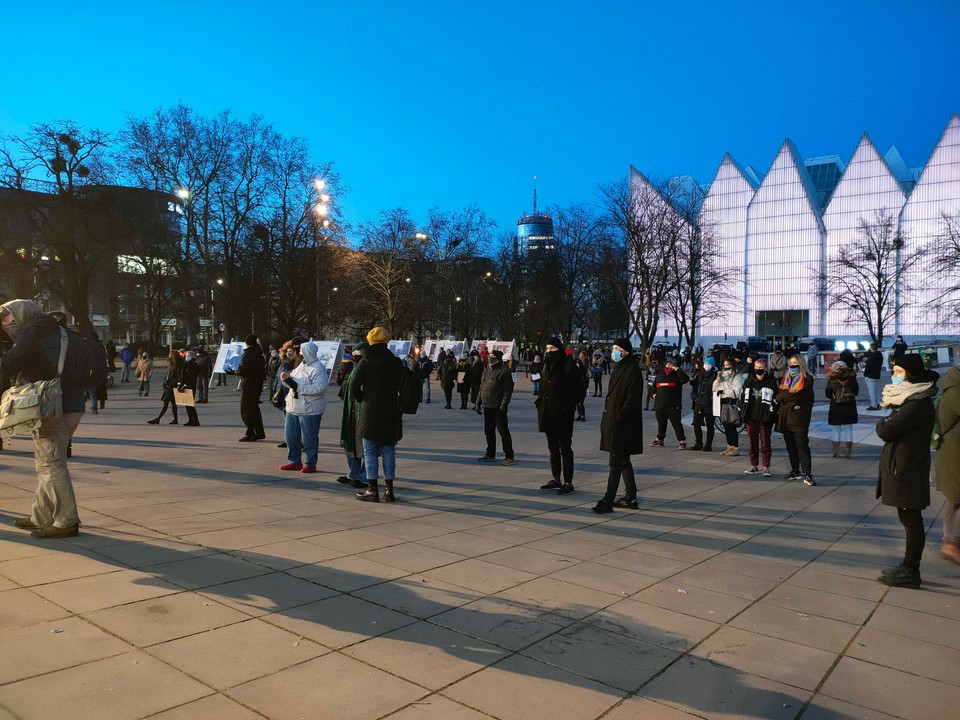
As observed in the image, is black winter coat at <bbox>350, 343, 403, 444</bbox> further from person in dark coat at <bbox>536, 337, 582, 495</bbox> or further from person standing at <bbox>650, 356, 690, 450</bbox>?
person standing at <bbox>650, 356, 690, 450</bbox>

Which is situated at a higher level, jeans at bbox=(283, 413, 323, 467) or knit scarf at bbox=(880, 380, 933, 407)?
knit scarf at bbox=(880, 380, 933, 407)

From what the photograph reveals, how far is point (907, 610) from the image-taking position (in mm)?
4723

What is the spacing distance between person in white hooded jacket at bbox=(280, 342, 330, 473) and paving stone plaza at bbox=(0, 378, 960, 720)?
1087mm

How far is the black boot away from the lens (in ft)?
25.4

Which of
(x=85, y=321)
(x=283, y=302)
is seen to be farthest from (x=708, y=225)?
(x=85, y=321)

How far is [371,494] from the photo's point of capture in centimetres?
779

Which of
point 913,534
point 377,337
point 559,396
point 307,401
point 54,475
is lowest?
point 913,534

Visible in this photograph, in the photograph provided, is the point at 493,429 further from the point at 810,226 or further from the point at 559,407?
the point at 810,226

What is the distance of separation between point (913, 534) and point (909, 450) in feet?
2.04

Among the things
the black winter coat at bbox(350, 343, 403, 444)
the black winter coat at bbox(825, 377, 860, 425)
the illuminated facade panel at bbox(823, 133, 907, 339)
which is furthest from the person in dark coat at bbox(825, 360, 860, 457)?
the illuminated facade panel at bbox(823, 133, 907, 339)

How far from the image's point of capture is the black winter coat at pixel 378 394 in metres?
7.61

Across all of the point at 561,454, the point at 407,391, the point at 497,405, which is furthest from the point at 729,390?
the point at 407,391

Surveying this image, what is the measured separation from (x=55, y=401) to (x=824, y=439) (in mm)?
14379

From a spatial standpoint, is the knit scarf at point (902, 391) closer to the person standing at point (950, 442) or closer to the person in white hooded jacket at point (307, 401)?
the person standing at point (950, 442)
